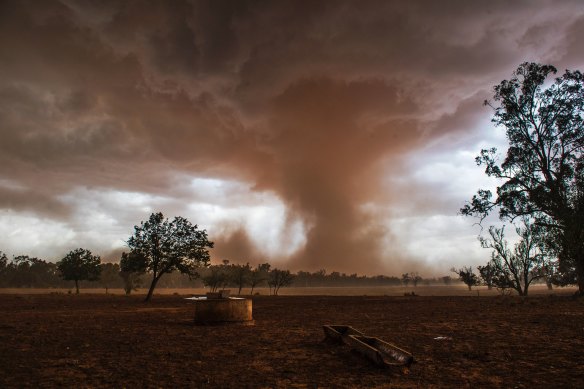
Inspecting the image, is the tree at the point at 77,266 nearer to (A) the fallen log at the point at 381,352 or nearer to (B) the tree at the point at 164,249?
(B) the tree at the point at 164,249

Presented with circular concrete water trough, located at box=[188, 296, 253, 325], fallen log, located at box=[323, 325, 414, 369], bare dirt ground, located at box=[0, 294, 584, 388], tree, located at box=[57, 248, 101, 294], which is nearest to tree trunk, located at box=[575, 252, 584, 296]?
bare dirt ground, located at box=[0, 294, 584, 388]

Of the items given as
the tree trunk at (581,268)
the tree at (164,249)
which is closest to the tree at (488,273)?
the tree trunk at (581,268)

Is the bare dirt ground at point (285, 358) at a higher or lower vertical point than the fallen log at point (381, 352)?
lower

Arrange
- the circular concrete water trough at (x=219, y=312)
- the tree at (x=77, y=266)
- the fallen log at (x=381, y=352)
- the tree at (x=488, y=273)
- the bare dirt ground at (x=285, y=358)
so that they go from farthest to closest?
the tree at (x=77, y=266), the tree at (x=488, y=273), the circular concrete water trough at (x=219, y=312), the fallen log at (x=381, y=352), the bare dirt ground at (x=285, y=358)

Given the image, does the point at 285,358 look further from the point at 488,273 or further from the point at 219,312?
the point at 488,273

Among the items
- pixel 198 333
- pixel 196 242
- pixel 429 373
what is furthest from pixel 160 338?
pixel 196 242

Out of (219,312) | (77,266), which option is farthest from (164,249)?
(77,266)

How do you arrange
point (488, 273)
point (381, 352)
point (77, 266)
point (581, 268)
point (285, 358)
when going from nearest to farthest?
point (381, 352)
point (285, 358)
point (581, 268)
point (488, 273)
point (77, 266)

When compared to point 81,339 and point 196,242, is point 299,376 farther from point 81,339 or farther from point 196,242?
point 196,242

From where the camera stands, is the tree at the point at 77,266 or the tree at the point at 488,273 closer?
the tree at the point at 488,273

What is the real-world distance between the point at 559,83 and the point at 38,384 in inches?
1701

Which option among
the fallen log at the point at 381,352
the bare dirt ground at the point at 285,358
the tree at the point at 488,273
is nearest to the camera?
the bare dirt ground at the point at 285,358

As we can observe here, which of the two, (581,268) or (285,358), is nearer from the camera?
(285,358)

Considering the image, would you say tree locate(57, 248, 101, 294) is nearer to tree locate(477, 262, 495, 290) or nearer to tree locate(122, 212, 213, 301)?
tree locate(122, 212, 213, 301)
